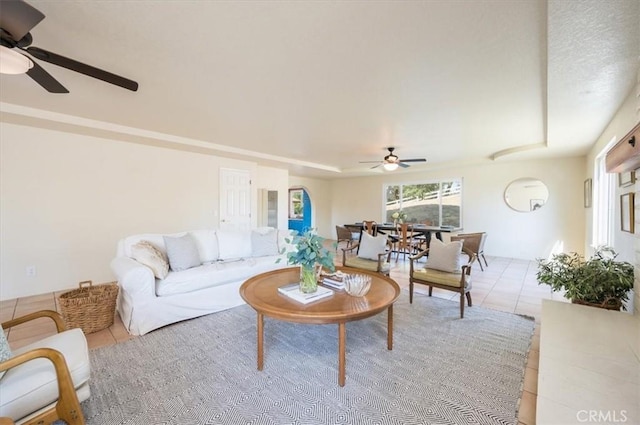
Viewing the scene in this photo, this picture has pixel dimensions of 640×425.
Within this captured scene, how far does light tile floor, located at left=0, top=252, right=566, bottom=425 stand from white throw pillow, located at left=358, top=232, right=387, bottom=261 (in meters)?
0.79

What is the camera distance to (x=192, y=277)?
9.18 ft

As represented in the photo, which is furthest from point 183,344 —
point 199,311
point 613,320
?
point 613,320

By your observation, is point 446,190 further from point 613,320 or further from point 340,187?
point 613,320

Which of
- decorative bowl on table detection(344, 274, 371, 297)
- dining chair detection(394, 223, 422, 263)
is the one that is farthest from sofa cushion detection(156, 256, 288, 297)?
dining chair detection(394, 223, 422, 263)

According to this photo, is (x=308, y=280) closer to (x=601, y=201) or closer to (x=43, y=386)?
(x=43, y=386)

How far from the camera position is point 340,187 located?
961 cm

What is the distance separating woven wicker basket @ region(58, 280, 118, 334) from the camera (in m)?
2.36

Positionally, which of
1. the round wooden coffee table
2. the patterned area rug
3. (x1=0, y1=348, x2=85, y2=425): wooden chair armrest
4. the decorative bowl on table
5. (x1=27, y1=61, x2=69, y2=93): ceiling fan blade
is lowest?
the patterned area rug

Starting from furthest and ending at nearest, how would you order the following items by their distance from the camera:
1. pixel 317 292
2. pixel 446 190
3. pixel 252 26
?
pixel 446 190, pixel 317 292, pixel 252 26

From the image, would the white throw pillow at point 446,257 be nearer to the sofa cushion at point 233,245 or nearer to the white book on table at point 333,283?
the white book on table at point 333,283

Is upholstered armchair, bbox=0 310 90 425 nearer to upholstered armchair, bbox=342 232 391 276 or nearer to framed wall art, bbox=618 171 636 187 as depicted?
upholstered armchair, bbox=342 232 391 276

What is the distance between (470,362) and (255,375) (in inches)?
65.6

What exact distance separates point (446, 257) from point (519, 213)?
13.8 feet

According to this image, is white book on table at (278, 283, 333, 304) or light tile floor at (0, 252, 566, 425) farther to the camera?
white book on table at (278, 283, 333, 304)
